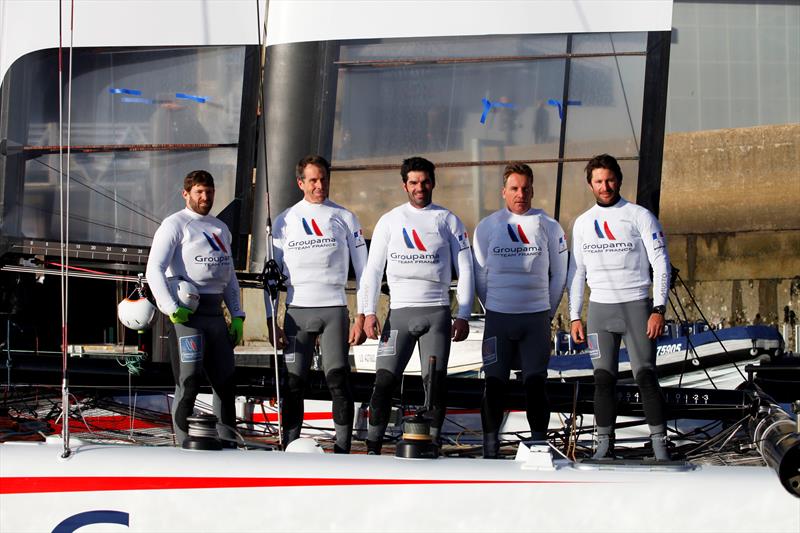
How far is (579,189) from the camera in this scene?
709 cm

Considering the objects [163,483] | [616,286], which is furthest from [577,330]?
[163,483]

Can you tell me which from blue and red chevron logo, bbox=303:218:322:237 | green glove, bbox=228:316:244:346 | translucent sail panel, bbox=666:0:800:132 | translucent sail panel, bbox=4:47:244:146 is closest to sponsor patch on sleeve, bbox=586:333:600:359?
blue and red chevron logo, bbox=303:218:322:237

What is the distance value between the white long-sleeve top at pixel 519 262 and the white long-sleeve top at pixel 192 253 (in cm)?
115

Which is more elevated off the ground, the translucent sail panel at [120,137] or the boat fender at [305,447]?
the translucent sail panel at [120,137]

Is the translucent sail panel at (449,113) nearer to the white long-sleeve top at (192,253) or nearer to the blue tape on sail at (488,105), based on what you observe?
the blue tape on sail at (488,105)

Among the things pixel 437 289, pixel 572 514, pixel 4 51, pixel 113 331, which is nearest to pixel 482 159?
pixel 437 289

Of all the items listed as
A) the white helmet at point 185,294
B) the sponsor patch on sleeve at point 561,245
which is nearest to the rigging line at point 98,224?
the white helmet at point 185,294

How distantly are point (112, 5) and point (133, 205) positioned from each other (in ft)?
4.08

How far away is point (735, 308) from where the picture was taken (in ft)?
61.2

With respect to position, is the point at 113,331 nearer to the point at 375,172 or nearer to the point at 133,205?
the point at 133,205

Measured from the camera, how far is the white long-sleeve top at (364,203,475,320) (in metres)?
5.21

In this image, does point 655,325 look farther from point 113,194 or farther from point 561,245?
point 113,194

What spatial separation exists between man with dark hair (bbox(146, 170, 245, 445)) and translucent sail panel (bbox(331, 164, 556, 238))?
1.93 metres

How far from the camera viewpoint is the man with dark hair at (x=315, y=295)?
526 cm
